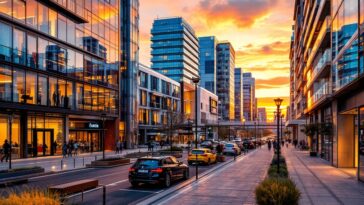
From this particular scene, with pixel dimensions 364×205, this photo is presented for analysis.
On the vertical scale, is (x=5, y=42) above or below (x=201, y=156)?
above

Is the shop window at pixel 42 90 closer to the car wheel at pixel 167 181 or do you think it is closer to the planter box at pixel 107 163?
the planter box at pixel 107 163

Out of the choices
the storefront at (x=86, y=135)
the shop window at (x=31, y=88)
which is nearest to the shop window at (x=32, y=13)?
the shop window at (x=31, y=88)

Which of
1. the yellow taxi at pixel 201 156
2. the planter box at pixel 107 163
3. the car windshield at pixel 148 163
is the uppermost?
the car windshield at pixel 148 163

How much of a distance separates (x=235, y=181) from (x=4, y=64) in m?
24.5

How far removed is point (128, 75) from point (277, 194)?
183 feet

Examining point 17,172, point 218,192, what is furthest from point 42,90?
point 218,192

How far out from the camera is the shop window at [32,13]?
38000 mm

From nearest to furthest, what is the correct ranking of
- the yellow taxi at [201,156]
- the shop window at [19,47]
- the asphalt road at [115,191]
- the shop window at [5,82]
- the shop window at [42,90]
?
1. the asphalt road at [115,191]
2. the yellow taxi at [201,156]
3. the shop window at [5,82]
4. the shop window at [19,47]
5. the shop window at [42,90]

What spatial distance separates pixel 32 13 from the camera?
127 feet

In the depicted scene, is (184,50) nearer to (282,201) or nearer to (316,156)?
(316,156)

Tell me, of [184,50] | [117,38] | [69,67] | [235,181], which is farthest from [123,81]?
[184,50]

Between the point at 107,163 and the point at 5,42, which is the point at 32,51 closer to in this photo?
the point at 5,42

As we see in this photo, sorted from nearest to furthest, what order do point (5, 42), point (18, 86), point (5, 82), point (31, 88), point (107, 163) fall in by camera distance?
1. point (107, 163)
2. point (5, 82)
3. point (5, 42)
4. point (18, 86)
5. point (31, 88)

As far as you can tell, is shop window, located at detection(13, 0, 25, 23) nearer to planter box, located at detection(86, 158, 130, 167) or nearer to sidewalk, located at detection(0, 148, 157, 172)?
sidewalk, located at detection(0, 148, 157, 172)
